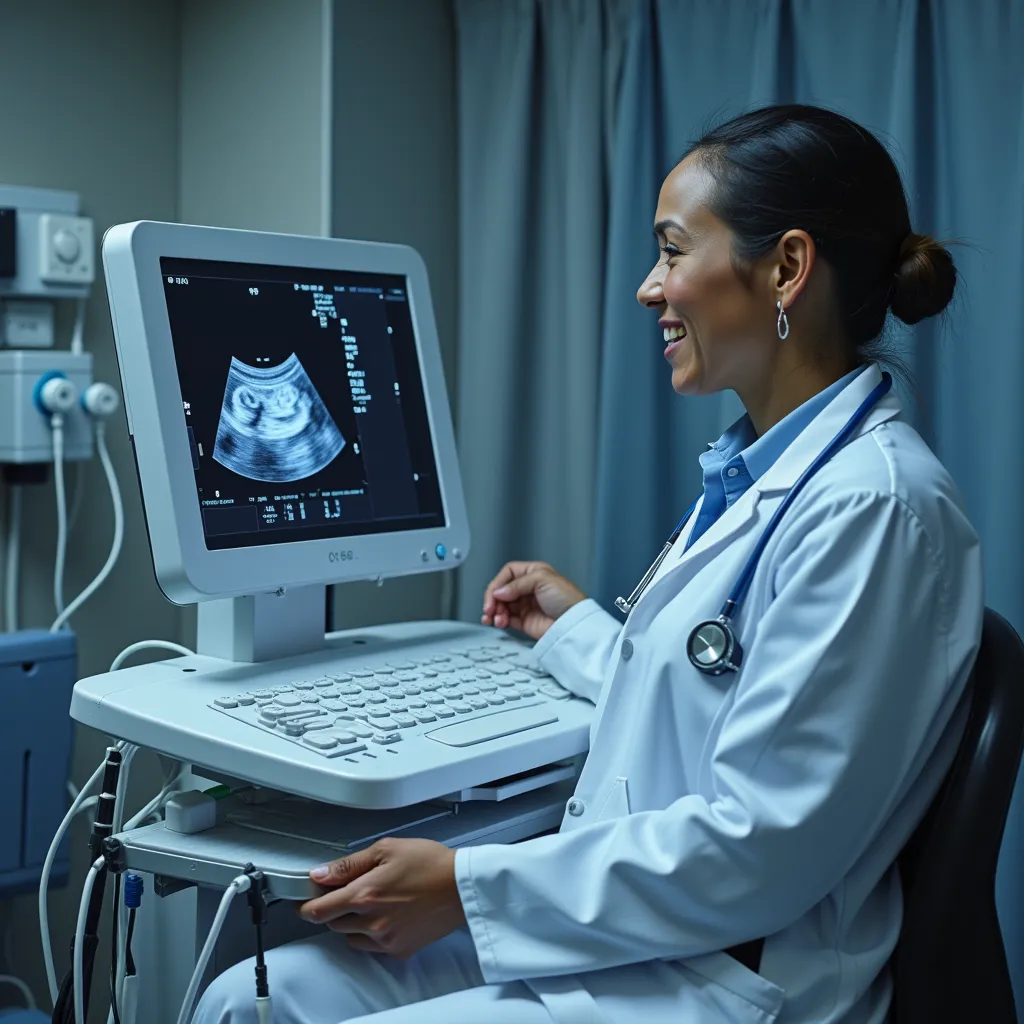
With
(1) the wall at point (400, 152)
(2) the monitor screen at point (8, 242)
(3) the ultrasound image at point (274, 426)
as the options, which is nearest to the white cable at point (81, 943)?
(3) the ultrasound image at point (274, 426)

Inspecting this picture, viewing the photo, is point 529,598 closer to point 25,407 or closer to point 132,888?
point 132,888

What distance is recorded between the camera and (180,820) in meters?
1.17

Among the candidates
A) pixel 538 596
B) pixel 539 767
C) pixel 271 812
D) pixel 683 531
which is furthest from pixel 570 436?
pixel 271 812

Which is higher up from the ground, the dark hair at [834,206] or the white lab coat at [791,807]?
the dark hair at [834,206]

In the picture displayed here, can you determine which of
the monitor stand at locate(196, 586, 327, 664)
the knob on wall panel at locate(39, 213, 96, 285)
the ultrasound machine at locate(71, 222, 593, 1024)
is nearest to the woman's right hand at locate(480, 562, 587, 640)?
the ultrasound machine at locate(71, 222, 593, 1024)

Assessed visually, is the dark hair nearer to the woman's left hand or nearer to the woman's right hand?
the woman's right hand

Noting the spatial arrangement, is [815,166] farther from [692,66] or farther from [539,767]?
[692,66]

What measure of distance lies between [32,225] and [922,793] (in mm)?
1507

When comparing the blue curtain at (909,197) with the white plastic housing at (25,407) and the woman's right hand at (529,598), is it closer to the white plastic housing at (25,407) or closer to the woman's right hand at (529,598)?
the woman's right hand at (529,598)

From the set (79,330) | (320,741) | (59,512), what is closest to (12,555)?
(59,512)

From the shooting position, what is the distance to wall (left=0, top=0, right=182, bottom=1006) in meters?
1.91

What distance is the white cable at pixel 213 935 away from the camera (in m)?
1.05

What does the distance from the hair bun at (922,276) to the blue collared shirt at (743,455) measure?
3.7 inches

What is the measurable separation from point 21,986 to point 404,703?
107 cm
